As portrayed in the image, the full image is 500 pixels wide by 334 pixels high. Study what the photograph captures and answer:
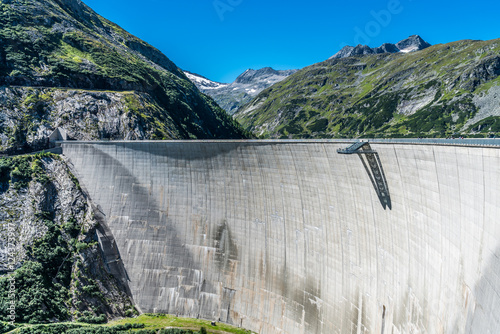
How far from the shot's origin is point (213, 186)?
3938 centimetres

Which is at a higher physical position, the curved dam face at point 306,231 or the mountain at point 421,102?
the mountain at point 421,102

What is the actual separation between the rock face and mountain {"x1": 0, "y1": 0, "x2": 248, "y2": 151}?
9.23 meters

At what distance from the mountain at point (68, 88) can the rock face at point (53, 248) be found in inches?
363

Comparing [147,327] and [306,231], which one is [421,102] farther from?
[147,327]

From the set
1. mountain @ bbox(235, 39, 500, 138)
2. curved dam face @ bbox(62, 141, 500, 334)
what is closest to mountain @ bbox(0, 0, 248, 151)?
curved dam face @ bbox(62, 141, 500, 334)

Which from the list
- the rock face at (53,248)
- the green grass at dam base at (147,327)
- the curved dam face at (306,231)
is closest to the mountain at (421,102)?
the curved dam face at (306,231)

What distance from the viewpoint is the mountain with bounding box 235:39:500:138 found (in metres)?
117

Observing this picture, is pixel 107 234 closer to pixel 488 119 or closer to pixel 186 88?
pixel 186 88

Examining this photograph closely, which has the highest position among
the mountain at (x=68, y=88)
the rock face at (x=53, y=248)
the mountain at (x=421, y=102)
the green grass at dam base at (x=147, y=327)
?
the mountain at (x=421, y=102)

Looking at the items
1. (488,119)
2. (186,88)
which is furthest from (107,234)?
(488,119)

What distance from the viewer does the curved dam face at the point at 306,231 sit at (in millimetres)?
17188

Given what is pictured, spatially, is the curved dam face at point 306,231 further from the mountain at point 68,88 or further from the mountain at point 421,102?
the mountain at point 421,102

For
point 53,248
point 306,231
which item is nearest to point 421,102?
point 306,231

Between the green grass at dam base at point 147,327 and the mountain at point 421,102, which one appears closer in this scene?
the green grass at dam base at point 147,327
